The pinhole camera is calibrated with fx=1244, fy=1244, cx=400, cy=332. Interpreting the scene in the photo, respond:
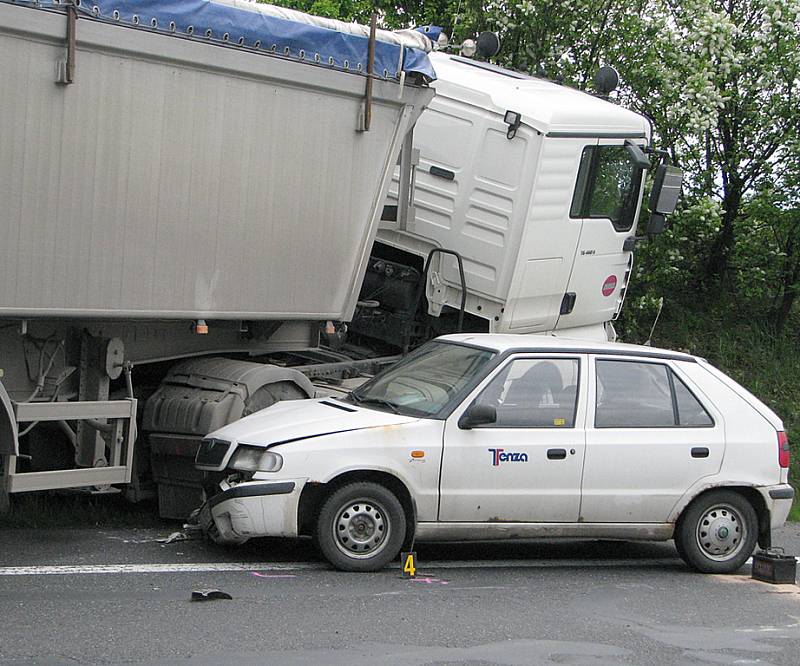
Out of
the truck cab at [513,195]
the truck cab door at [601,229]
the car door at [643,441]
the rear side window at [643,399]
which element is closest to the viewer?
the car door at [643,441]

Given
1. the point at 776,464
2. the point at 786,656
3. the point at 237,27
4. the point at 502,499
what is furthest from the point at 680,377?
the point at 237,27

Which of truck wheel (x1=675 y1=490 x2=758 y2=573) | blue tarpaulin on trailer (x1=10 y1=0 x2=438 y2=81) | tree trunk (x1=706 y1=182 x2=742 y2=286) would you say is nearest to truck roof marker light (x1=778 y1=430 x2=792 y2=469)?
truck wheel (x1=675 y1=490 x2=758 y2=573)

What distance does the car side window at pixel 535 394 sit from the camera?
830 cm

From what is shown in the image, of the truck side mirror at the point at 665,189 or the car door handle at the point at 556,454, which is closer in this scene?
the car door handle at the point at 556,454

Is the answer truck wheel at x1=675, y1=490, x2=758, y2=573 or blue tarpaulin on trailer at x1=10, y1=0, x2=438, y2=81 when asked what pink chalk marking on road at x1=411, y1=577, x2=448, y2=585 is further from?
blue tarpaulin on trailer at x1=10, y1=0, x2=438, y2=81

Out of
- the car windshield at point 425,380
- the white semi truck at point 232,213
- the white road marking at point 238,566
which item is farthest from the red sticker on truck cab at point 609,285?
the white road marking at point 238,566

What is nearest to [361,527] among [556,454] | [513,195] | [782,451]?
[556,454]

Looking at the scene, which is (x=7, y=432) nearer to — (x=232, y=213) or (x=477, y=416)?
(x=232, y=213)

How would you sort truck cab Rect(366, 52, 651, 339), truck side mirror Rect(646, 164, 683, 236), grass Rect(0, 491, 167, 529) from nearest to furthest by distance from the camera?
1. grass Rect(0, 491, 167, 529)
2. truck cab Rect(366, 52, 651, 339)
3. truck side mirror Rect(646, 164, 683, 236)

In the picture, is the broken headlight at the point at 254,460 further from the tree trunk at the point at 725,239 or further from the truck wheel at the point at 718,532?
the tree trunk at the point at 725,239

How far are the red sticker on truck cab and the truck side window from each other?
1.58ft

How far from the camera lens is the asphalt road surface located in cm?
620

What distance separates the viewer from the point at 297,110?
897cm

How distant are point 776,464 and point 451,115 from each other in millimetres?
4290
